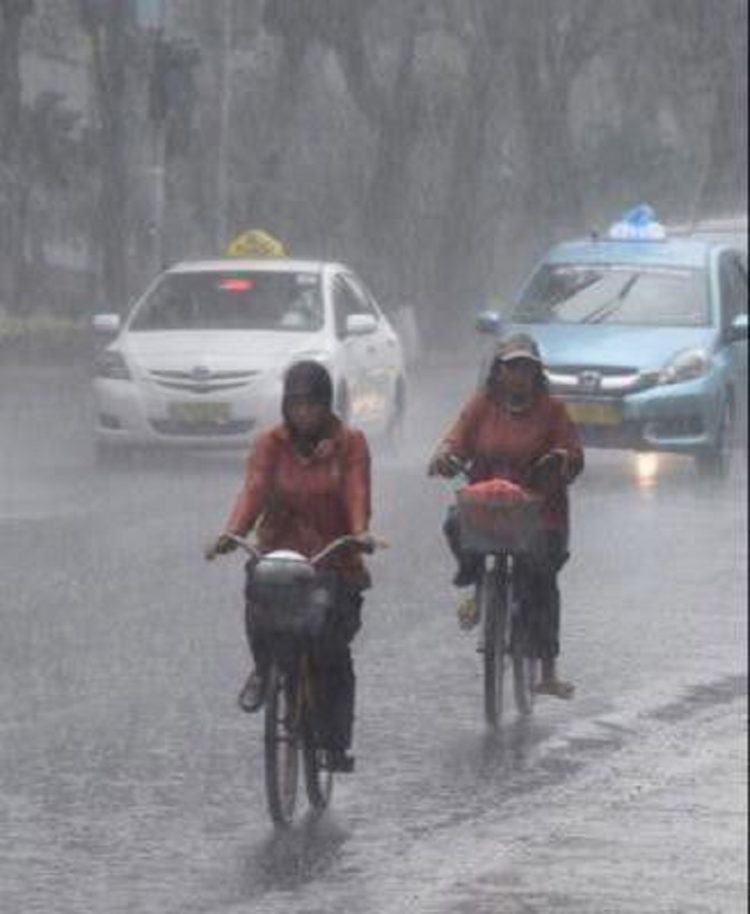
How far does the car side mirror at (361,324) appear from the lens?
5.05m

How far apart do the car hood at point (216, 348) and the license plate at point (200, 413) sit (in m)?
0.32

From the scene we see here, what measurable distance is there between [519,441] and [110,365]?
3.71 feet

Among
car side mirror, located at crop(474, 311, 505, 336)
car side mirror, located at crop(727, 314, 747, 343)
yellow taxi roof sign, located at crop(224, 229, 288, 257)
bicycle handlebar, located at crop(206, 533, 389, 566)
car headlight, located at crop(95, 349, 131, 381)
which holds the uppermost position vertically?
yellow taxi roof sign, located at crop(224, 229, 288, 257)

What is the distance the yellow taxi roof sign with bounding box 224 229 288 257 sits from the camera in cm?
445

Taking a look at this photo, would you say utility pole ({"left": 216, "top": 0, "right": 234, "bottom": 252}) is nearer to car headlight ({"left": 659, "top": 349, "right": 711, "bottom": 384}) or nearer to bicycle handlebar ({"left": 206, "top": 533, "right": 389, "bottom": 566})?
car headlight ({"left": 659, "top": 349, "right": 711, "bottom": 384})

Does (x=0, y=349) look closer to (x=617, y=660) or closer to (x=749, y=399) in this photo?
(x=749, y=399)

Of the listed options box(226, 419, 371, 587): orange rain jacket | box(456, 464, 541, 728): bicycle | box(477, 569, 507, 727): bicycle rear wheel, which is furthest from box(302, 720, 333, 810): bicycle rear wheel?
box(226, 419, 371, 587): orange rain jacket

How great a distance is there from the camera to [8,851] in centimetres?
828

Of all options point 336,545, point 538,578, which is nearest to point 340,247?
point 538,578

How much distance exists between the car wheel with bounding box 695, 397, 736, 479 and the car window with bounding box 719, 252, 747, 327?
1.38 feet

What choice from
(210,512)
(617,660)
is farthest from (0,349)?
(617,660)

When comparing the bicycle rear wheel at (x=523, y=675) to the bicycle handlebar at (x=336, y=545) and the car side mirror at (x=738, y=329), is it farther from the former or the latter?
the car side mirror at (x=738, y=329)

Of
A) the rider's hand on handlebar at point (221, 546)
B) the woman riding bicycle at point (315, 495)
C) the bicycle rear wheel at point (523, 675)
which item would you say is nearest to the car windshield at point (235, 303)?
the bicycle rear wheel at point (523, 675)

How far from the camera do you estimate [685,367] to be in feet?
16.3
